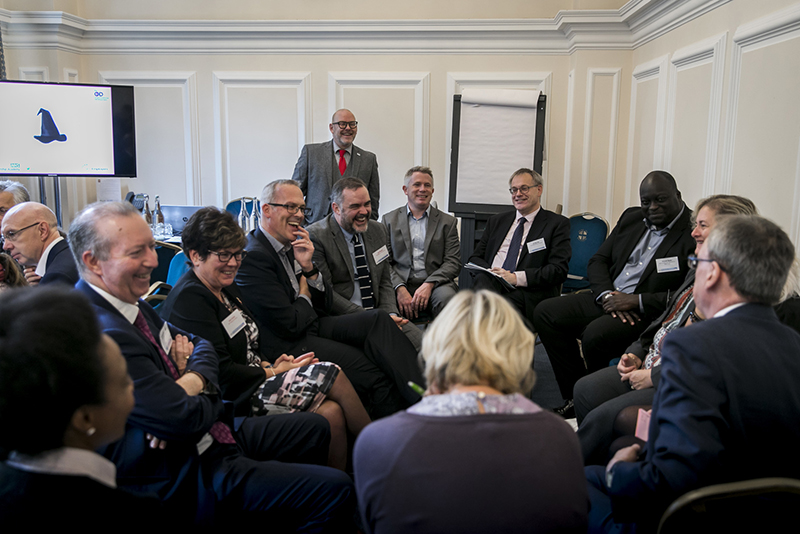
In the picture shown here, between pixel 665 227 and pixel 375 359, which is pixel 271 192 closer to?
pixel 375 359

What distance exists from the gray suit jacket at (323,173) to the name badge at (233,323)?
2.95 meters

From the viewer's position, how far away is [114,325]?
1.46 meters

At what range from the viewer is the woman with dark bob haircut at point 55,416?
0.85 m

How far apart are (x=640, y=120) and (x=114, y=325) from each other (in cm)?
481

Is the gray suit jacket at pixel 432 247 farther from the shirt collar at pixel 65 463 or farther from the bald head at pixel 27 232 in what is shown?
the shirt collar at pixel 65 463

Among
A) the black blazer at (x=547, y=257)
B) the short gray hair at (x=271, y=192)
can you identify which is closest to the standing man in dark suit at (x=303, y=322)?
the short gray hair at (x=271, y=192)

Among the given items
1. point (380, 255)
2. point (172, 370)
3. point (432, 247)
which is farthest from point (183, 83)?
point (172, 370)

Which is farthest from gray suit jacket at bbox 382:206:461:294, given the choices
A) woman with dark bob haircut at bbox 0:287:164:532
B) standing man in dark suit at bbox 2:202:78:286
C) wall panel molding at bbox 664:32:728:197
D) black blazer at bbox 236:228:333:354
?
woman with dark bob haircut at bbox 0:287:164:532

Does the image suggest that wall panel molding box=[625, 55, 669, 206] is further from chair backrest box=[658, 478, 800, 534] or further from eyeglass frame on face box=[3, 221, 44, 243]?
eyeglass frame on face box=[3, 221, 44, 243]

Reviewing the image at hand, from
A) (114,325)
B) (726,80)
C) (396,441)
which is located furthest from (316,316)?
(726,80)

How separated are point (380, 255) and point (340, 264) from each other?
0.92 feet

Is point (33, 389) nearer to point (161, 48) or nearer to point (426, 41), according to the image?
point (426, 41)

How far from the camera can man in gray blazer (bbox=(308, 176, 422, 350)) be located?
326 cm

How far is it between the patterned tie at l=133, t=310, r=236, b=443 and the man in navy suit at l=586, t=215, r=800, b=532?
3.52ft
